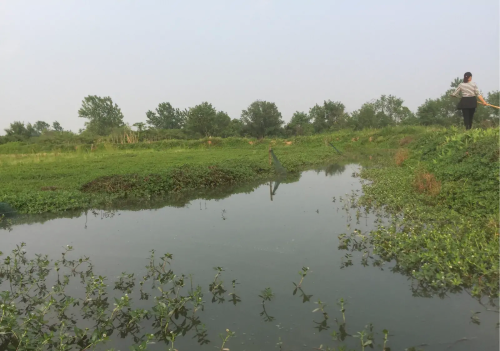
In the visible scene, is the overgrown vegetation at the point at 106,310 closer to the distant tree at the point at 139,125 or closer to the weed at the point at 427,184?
the weed at the point at 427,184

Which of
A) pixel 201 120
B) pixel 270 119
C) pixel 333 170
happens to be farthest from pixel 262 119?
pixel 333 170

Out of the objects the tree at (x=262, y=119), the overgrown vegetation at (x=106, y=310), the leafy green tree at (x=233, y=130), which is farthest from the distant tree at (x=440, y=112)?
the overgrown vegetation at (x=106, y=310)

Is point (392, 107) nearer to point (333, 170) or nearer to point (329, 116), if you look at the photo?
point (329, 116)

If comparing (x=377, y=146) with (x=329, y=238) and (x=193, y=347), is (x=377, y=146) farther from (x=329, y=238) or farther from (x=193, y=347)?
(x=193, y=347)

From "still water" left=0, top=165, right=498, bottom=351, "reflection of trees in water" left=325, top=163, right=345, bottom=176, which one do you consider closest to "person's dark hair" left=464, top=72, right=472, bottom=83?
"still water" left=0, top=165, right=498, bottom=351

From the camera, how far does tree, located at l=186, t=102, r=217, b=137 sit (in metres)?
41.5

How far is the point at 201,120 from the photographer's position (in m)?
41.4

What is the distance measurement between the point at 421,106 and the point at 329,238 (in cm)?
4142

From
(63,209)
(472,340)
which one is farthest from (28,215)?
(472,340)

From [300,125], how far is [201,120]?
48.5 feet

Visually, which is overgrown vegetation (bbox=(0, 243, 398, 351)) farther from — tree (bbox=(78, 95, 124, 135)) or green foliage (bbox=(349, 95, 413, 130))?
tree (bbox=(78, 95, 124, 135))

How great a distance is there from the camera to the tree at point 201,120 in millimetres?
41469

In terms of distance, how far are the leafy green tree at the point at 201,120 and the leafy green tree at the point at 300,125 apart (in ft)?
36.8

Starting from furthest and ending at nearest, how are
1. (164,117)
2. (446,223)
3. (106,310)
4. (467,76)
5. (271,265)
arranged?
(164,117) → (467,76) → (446,223) → (271,265) → (106,310)
